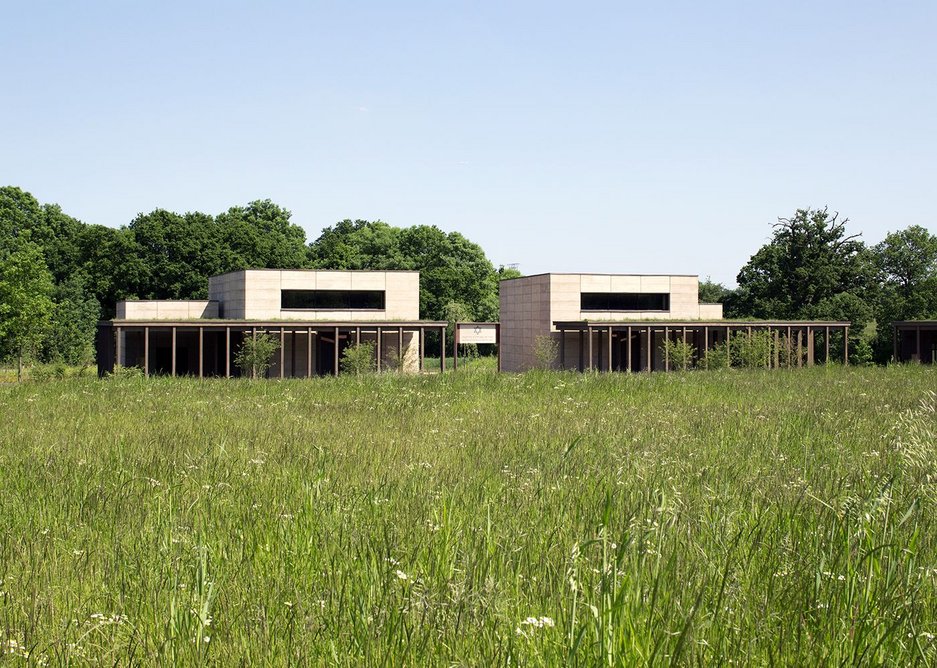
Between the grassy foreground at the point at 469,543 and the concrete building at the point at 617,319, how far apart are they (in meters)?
42.1

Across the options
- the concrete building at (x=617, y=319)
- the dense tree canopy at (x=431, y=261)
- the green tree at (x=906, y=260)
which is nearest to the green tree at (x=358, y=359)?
the concrete building at (x=617, y=319)

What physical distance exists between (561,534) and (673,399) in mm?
10947

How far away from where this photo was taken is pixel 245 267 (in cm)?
6931

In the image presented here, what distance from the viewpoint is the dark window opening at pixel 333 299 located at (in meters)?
50.0

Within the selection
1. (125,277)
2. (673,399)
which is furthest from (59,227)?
(673,399)

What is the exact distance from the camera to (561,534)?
14.9 feet

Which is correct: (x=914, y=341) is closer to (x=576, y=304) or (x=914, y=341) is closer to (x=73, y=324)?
(x=576, y=304)

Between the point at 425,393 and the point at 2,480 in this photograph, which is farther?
the point at 425,393

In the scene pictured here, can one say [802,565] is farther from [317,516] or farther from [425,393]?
[425,393]

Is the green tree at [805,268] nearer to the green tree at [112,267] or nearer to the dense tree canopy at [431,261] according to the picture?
the dense tree canopy at [431,261]

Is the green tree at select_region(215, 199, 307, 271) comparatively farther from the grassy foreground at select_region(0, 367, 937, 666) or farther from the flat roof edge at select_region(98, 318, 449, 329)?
the grassy foreground at select_region(0, 367, 937, 666)

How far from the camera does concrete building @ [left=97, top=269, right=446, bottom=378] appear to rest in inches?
1916

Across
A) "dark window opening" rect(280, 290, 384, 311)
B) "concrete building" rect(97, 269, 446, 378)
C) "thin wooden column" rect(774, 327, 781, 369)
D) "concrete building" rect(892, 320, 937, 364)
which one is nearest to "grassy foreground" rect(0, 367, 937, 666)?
"thin wooden column" rect(774, 327, 781, 369)

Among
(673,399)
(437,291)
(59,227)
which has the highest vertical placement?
(59,227)
